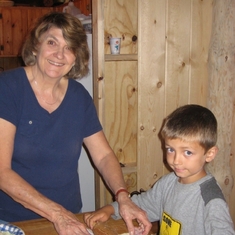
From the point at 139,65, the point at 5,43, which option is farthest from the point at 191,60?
the point at 5,43

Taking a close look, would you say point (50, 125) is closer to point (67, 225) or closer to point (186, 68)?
point (67, 225)

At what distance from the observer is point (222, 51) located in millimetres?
2105

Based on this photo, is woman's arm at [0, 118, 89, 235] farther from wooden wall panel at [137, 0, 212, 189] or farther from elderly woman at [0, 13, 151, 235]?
wooden wall panel at [137, 0, 212, 189]

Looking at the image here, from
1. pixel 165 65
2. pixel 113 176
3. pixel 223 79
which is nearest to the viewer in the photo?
pixel 113 176

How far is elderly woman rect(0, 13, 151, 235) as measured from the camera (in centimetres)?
134

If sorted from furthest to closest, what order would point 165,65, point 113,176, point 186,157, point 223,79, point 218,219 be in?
point 165,65, point 223,79, point 113,176, point 186,157, point 218,219

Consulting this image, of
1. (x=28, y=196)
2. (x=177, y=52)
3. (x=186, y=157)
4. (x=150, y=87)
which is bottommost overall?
(x=28, y=196)

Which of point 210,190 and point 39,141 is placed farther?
point 39,141

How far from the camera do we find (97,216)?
1282 millimetres

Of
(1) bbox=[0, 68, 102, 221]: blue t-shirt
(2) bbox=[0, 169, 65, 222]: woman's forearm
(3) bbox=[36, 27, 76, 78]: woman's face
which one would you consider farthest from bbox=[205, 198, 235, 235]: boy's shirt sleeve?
(3) bbox=[36, 27, 76, 78]: woman's face

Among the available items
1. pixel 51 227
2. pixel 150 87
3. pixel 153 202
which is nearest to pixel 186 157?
pixel 153 202

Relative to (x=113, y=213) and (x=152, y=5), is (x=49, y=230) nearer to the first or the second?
(x=113, y=213)

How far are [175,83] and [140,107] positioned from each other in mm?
286

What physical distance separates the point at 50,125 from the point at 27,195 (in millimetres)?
318
